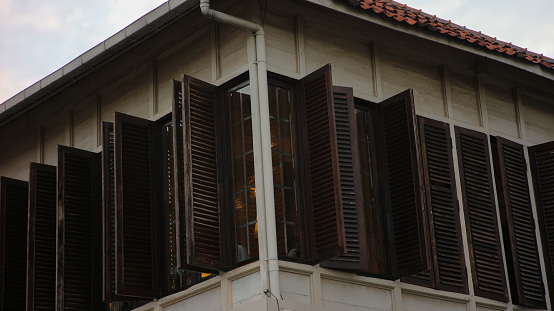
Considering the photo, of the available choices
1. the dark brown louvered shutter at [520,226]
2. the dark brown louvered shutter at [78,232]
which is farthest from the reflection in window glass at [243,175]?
the dark brown louvered shutter at [520,226]

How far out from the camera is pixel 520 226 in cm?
1686

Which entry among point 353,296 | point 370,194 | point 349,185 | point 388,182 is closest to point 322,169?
point 349,185

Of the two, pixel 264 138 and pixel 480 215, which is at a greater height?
pixel 264 138

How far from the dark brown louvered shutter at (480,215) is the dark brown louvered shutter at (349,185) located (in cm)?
243

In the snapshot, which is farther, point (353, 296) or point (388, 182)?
point (388, 182)

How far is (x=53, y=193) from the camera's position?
1745 cm

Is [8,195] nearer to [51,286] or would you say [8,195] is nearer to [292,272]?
[51,286]

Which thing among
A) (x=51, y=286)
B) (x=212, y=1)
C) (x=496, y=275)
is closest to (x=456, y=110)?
Answer: (x=496, y=275)

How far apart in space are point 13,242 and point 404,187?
6555 millimetres

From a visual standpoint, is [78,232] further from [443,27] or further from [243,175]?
[443,27]

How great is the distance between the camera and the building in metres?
14.3

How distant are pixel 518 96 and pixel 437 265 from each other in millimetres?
3849

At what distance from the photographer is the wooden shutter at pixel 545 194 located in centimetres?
1698

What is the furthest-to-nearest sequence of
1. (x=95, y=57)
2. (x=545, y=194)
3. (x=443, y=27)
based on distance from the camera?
(x=545, y=194) → (x=443, y=27) → (x=95, y=57)
